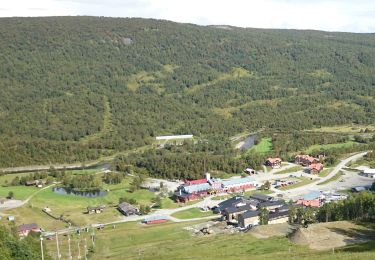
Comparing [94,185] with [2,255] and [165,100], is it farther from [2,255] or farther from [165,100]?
[165,100]

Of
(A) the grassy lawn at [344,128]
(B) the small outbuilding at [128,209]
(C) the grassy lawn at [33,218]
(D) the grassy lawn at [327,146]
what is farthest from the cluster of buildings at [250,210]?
(A) the grassy lawn at [344,128]

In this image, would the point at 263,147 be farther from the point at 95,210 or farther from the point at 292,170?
the point at 95,210

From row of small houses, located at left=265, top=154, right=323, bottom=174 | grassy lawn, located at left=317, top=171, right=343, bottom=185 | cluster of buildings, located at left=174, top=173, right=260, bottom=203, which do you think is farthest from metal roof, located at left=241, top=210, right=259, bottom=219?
row of small houses, located at left=265, top=154, right=323, bottom=174

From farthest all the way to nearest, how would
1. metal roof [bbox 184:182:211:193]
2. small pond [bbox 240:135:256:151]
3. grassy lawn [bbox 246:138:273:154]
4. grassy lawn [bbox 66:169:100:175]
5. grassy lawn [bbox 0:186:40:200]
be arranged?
small pond [bbox 240:135:256:151] < grassy lawn [bbox 246:138:273:154] < grassy lawn [bbox 66:169:100:175] < grassy lawn [bbox 0:186:40:200] < metal roof [bbox 184:182:211:193]

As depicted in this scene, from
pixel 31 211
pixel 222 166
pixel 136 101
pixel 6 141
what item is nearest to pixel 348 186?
pixel 222 166

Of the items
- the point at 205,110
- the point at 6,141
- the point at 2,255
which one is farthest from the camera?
the point at 205,110

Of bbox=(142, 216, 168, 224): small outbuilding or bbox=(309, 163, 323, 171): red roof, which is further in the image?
bbox=(309, 163, 323, 171): red roof

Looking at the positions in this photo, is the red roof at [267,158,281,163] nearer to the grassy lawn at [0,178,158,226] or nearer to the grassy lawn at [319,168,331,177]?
the grassy lawn at [319,168,331,177]
